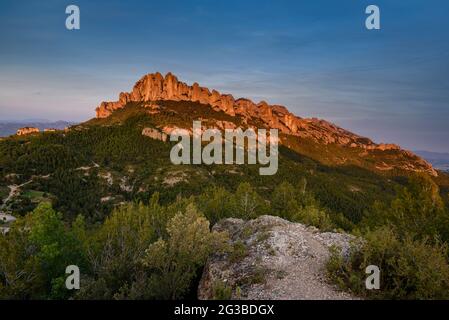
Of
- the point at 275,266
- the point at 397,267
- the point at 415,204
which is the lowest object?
the point at 275,266

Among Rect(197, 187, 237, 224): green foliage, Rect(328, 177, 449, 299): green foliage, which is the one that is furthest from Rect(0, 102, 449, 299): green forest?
Rect(197, 187, 237, 224): green foliage

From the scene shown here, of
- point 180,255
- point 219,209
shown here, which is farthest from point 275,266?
point 219,209

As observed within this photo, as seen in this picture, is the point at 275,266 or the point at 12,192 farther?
the point at 12,192

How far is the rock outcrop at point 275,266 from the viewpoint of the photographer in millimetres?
16906

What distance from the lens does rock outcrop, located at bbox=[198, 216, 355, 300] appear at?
55.5 feet

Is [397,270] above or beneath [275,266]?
above

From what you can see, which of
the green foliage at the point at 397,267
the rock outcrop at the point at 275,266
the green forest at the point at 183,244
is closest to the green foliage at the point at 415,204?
the green forest at the point at 183,244

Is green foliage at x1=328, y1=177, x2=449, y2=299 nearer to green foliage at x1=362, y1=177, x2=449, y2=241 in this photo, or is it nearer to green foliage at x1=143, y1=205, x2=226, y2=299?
green foliage at x1=143, y1=205, x2=226, y2=299

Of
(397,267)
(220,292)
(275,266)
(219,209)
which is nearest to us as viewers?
(220,292)

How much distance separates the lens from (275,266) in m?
20.1

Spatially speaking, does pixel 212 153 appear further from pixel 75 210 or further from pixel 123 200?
pixel 75 210

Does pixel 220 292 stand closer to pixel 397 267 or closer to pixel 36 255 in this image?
pixel 397 267

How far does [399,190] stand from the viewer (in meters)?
41.8

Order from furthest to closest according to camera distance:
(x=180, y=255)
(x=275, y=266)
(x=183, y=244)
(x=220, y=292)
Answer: (x=183, y=244) → (x=180, y=255) → (x=275, y=266) → (x=220, y=292)
